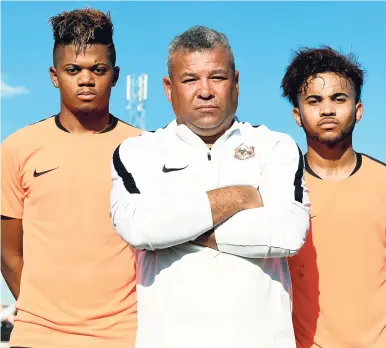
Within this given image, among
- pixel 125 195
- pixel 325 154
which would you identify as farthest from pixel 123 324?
pixel 325 154

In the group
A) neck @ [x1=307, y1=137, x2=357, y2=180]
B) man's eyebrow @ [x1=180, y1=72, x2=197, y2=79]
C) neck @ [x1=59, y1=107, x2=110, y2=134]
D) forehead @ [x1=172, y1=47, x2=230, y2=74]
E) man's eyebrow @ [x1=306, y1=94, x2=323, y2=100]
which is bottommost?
neck @ [x1=307, y1=137, x2=357, y2=180]

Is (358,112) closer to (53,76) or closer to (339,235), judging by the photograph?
(339,235)

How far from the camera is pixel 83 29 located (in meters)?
5.27

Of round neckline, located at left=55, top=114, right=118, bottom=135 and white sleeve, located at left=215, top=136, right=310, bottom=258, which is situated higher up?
round neckline, located at left=55, top=114, right=118, bottom=135

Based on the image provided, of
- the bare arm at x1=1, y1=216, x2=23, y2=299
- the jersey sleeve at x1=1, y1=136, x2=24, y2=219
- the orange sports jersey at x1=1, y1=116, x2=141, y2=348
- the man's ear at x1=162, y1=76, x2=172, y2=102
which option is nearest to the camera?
the man's ear at x1=162, y1=76, x2=172, y2=102

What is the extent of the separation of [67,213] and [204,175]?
4.11ft

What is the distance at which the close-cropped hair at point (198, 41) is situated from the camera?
4.43m

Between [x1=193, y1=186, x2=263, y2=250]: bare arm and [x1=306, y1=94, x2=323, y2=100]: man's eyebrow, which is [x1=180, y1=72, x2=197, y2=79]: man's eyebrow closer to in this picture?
[x1=193, y1=186, x2=263, y2=250]: bare arm

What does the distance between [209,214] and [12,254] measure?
222 cm

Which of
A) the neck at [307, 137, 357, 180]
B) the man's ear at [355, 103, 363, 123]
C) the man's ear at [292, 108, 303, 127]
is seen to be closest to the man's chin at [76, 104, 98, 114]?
the man's ear at [292, 108, 303, 127]

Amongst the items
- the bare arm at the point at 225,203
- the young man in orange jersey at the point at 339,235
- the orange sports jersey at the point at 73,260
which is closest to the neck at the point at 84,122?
the orange sports jersey at the point at 73,260

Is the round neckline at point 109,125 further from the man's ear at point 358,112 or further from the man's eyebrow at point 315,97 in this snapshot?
the man's ear at point 358,112

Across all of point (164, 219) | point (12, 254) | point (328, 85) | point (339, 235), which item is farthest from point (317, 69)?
point (12, 254)

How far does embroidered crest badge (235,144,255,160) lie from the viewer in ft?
14.2
